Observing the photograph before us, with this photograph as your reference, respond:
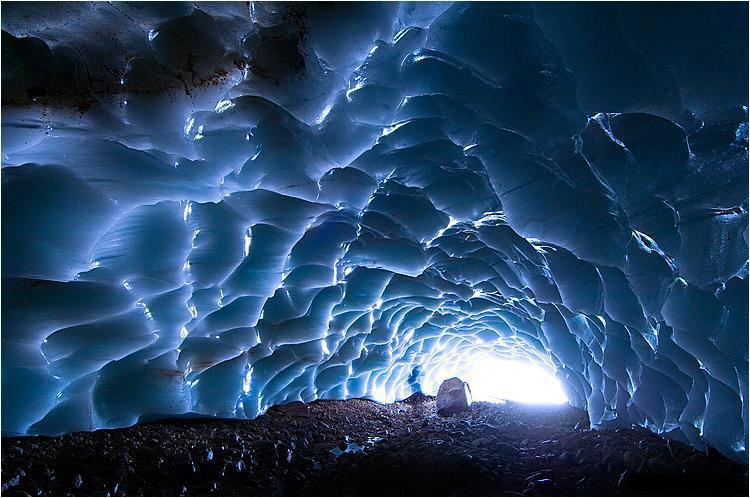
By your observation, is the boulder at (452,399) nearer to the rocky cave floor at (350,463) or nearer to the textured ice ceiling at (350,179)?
the rocky cave floor at (350,463)

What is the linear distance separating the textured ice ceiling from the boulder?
12.4ft

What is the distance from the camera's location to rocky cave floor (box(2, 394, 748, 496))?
2.99 metres

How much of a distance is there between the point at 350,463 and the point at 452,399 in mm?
4910

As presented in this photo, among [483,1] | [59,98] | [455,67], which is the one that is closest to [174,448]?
[59,98]

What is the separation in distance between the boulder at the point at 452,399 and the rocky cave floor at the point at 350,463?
308 centimetres

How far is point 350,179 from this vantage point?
386 centimetres

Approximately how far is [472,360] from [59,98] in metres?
11.8

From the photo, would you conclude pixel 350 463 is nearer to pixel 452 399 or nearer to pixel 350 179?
pixel 350 179

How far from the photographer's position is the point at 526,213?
11.3 feet

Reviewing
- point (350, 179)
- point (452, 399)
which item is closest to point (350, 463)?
point (350, 179)

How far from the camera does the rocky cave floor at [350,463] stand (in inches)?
118

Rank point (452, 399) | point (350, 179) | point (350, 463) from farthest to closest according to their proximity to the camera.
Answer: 1. point (452, 399)
2. point (350, 463)
3. point (350, 179)

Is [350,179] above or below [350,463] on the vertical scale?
above

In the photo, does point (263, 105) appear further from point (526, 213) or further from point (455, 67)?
point (526, 213)
